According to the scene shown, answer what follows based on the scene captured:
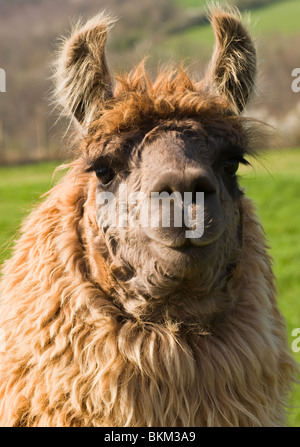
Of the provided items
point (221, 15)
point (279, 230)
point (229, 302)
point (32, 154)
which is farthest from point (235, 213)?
point (32, 154)

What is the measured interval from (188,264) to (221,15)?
1527 millimetres

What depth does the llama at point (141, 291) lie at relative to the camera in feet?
10.2

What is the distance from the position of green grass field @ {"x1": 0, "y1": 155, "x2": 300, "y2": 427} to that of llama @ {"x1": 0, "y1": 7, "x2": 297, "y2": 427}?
443cm

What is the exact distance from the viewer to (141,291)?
3191 mm

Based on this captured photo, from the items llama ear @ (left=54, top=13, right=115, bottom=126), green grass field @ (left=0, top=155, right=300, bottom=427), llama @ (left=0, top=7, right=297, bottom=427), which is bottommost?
green grass field @ (left=0, top=155, right=300, bottom=427)

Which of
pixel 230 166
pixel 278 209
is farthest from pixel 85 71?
pixel 278 209

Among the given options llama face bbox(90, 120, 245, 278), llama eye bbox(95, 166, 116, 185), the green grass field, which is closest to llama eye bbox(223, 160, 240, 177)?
llama face bbox(90, 120, 245, 278)

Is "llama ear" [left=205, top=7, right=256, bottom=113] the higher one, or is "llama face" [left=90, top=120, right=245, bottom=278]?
"llama ear" [left=205, top=7, right=256, bottom=113]

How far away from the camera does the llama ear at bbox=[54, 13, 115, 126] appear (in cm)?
346

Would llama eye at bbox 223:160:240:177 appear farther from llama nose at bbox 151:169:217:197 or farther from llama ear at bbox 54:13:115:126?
llama ear at bbox 54:13:115:126

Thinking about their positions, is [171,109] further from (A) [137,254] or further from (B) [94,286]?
(B) [94,286]

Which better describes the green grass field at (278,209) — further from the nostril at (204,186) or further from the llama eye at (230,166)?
the nostril at (204,186)

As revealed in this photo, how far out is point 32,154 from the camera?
3269cm

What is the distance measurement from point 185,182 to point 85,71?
1.01m
